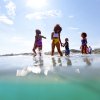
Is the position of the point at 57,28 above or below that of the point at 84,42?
above

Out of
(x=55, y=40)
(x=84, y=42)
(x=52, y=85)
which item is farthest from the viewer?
(x=84, y=42)

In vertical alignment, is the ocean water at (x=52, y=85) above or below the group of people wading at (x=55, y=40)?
below

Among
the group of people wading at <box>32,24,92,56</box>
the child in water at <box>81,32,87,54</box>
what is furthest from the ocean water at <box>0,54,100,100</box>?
the child in water at <box>81,32,87,54</box>

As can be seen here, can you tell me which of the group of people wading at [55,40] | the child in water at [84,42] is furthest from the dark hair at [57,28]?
the child in water at [84,42]

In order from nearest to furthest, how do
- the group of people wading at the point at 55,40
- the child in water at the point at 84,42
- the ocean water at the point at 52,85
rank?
the ocean water at the point at 52,85, the group of people wading at the point at 55,40, the child in water at the point at 84,42

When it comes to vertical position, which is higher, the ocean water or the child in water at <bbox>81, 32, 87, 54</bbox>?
the child in water at <bbox>81, 32, 87, 54</bbox>

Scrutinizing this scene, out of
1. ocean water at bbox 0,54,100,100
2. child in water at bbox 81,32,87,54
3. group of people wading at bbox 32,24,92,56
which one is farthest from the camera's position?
Answer: child in water at bbox 81,32,87,54

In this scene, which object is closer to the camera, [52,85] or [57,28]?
[52,85]

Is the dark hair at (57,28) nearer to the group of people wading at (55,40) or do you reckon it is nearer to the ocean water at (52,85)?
the group of people wading at (55,40)

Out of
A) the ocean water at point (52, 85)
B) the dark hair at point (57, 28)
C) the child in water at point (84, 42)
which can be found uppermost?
the dark hair at point (57, 28)

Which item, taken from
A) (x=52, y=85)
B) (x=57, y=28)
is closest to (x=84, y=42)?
(x=57, y=28)

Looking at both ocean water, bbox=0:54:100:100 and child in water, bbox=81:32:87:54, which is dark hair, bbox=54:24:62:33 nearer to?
child in water, bbox=81:32:87:54

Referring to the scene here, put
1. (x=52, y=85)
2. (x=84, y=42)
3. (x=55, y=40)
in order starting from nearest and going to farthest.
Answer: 1. (x=52, y=85)
2. (x=55, y=40)
3. (x=84, y=42)

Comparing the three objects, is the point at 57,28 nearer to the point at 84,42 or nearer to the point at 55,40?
the point at 55,40
